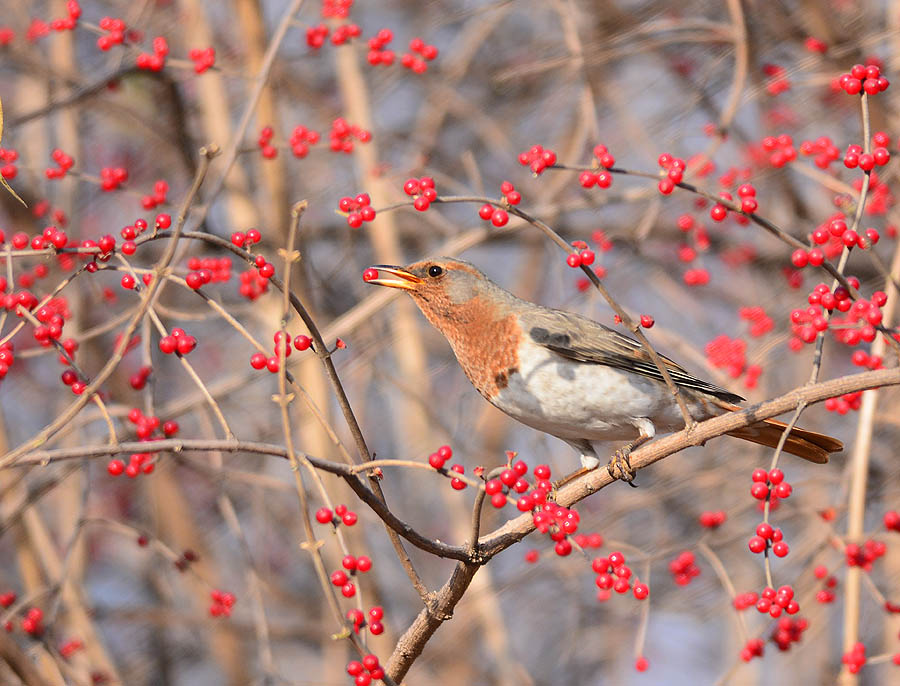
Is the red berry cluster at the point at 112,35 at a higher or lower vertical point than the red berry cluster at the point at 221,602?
higher

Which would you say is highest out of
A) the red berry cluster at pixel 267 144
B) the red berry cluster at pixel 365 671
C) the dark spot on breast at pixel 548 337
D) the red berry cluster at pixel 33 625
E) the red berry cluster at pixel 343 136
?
the red berry cluster at pixel 343 136

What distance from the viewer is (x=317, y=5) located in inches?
278

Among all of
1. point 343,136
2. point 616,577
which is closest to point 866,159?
point 616,577

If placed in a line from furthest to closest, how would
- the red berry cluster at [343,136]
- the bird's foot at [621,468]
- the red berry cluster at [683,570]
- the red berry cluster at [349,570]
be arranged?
the red berry cluster at [343,136] < the red berry cluster at [683,570] < the bird's foot at [621,468] < the red berry cluster at [349,570]

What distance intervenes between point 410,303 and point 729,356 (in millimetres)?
2321

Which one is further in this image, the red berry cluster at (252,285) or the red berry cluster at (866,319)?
the red berry cluster at (252,285)

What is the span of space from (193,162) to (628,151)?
2.86 m

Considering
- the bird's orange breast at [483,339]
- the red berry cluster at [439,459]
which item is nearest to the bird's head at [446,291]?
the bird's orange breast at [483,339]

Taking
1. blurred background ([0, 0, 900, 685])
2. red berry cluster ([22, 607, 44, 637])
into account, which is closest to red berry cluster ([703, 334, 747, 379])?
blurred background ([0, 0, 900, 685])

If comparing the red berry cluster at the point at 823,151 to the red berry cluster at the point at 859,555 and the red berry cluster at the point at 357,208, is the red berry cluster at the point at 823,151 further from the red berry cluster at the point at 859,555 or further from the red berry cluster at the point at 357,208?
the red berry cluster at the point at 357,208

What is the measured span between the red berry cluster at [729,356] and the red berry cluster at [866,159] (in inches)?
58.1

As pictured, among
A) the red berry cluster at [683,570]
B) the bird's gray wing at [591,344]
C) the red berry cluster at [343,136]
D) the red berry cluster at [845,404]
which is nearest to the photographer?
the red berry cluster at [845,404]

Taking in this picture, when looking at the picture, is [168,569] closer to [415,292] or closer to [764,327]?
[415,292]

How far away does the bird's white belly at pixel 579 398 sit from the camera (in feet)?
12.7
